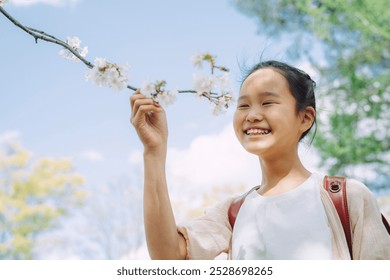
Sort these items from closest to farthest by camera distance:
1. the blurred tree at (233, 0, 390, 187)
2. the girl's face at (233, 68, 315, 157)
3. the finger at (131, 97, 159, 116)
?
the finger at (131, 97, 159, 116) < the girl's face at (233, 68, 315, 157) < the blurred tree at (233, 0, 390, 187)

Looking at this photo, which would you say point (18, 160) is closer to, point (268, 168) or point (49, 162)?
point (49, 162)

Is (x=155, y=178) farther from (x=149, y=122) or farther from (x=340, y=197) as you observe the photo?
(x=340, y=197)

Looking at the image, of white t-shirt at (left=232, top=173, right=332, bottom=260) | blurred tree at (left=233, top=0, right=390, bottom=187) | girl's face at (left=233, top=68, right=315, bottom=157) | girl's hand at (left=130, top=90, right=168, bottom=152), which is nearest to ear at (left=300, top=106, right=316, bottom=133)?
girl's face at (left=233, top=68, right=315, bottom=157)

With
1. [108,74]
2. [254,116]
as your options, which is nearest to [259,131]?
[254,116]

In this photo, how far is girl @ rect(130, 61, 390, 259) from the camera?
883mm

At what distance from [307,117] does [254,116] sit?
131 mm

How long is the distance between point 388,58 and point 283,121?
563 cm

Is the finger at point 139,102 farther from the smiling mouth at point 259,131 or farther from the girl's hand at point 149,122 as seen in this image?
the smiling mouth at point 259,131

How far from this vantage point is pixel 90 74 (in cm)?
96

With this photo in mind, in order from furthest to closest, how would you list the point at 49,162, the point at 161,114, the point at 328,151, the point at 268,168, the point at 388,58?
the point at 49,162 → the point at 388,58 → the point at 328,151 → the point at 268,168 → the point at 161,114

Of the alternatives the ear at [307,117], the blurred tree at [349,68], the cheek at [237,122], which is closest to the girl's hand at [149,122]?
the cheek at [237,122]

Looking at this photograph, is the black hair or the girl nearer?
the girl

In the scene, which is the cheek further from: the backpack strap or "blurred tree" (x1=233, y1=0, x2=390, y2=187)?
"blurred tree" (x1=233, y1=0, x2=390, y2=187)
